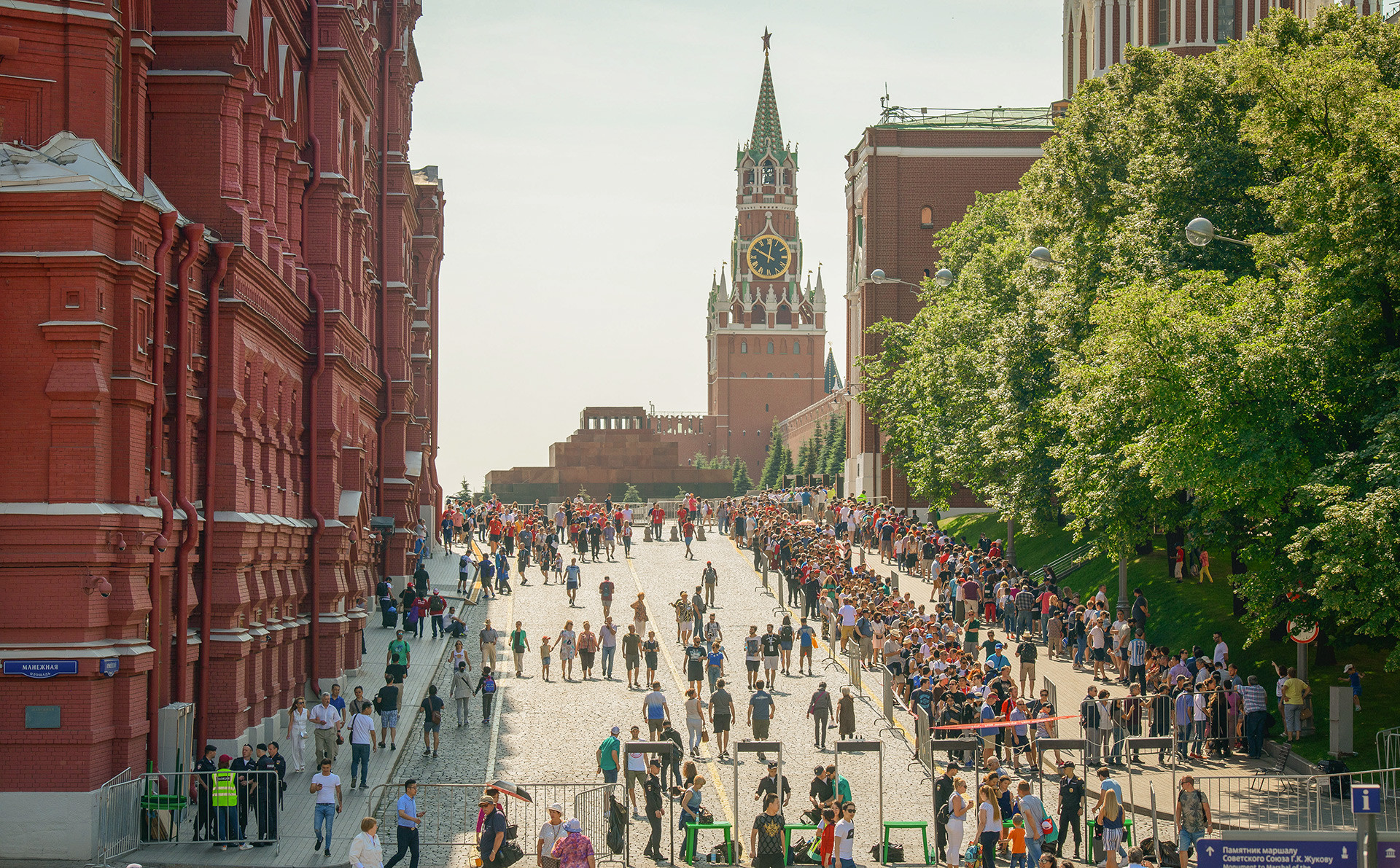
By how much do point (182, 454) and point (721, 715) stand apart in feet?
31.7

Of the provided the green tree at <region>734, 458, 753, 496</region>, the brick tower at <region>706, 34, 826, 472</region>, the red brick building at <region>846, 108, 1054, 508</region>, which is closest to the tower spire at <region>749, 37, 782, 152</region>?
the brick tower at <region>706, 34, 826, 472</region>

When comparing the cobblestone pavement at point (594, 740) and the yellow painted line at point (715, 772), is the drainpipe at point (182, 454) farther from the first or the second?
the yellow painted line at point (715, 772)

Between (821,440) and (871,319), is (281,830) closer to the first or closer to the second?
(871,319)

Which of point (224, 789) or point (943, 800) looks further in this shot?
point (943, 800)

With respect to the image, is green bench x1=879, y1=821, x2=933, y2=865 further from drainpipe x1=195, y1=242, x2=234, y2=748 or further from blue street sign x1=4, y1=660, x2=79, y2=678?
blue street sign x1=4, y1=660, x2=79, y2=678

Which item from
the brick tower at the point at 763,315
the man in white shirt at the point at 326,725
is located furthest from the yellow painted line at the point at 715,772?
the brick tower at the point at 763,315

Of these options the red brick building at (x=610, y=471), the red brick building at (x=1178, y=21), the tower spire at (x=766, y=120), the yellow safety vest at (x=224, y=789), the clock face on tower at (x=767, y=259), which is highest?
the tower spire at (x=766, y=120)

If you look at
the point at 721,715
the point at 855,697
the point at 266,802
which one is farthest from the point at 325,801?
the point at 855,697

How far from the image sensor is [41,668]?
19844 mm

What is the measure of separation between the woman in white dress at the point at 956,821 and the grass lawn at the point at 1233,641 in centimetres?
761

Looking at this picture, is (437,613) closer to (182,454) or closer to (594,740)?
(594,740)

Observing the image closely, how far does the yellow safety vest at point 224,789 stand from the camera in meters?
20.2

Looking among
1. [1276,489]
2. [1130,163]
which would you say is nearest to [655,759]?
[1276,489]

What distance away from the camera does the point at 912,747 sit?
2798 cm
